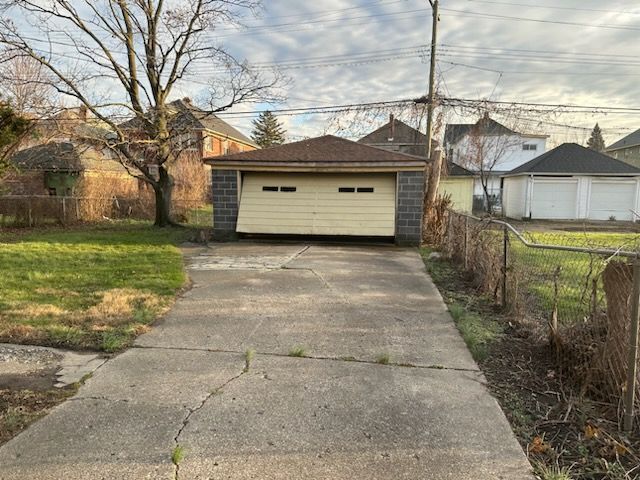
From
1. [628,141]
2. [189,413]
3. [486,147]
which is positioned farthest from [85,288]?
[628,141]

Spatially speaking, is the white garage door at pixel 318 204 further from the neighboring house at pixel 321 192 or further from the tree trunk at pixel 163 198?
the tree trunk at pixel 163 198

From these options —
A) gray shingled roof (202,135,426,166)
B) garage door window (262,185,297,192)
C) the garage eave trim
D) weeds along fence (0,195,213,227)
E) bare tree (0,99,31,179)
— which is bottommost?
weeds along fence (0,195,213,227)

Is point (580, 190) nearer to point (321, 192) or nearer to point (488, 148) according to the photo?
point (488, 148)

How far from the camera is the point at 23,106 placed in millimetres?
13703

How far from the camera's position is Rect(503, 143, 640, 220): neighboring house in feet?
79.7

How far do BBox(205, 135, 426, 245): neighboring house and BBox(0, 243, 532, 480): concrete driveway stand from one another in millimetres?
6867

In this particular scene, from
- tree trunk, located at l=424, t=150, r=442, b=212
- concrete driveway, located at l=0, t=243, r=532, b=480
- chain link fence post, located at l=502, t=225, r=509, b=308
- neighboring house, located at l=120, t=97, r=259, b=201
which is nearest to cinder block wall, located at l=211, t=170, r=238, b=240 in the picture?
neighboring house, located at l=120, t=97, r=259, b=201

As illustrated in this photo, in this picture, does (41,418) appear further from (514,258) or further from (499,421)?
(514,258)

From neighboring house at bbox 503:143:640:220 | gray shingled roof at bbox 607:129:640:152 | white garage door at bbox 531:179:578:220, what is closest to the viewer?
neighboring house at bbox 503:143:640:220

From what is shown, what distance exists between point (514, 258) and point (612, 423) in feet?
11.0

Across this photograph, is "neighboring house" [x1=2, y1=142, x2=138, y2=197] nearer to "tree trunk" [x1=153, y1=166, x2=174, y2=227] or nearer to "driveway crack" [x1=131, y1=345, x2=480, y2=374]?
"tree trunk" [x1=153, y1=166, x2=174, y2=227]

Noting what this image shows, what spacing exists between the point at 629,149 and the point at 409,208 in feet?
151

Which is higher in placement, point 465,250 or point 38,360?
point 465,250

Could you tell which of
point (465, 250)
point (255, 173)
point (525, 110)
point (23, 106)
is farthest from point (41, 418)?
point (525, 110)
